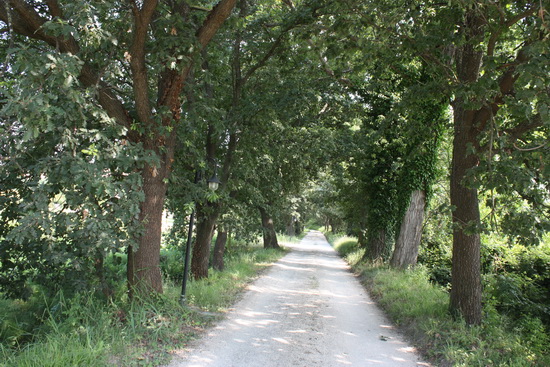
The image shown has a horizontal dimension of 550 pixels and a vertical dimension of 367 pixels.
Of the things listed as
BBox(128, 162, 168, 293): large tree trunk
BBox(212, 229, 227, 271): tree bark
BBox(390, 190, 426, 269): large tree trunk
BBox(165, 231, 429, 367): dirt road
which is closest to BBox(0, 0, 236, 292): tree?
BBox(128, 162, 168, 293): large tree trunk

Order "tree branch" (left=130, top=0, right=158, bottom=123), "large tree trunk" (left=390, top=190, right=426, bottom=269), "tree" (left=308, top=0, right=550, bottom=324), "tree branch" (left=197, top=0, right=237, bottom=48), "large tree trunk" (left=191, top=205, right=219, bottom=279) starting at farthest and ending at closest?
"large tree trunk" (left=390, top=190, right=426, bottom=269) → "large tree trunk" (left=191, top=205, right=219, bottom=279) → "tree branch" (left=197, top=0, right=237, bottom=48) → "tree" (left=308, top=0, right=550, bottom=324) → "tree branch" (left=130, top=0, right=158, bottom=123)

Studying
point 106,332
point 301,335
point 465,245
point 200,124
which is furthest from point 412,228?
point 106,332

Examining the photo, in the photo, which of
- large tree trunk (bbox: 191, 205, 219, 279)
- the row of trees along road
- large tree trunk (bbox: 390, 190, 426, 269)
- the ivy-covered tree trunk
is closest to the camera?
the row of trees along road

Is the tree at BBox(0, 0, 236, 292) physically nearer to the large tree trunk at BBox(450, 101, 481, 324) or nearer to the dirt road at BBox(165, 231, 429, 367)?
the dirt road at BBox(165, 231, 429, 367)

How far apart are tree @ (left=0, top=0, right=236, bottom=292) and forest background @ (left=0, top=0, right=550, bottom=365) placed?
0.10 feet

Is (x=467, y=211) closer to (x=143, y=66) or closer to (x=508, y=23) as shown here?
(x=508, y=23)

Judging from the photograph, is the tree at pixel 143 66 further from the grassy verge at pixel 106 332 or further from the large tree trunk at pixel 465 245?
the large tree trunk at pixel 465 245

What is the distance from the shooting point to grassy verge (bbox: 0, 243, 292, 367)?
4230 millimetres

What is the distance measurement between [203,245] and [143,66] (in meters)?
6.53

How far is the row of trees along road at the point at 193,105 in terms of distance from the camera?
4641 mm

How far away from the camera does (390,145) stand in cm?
1405

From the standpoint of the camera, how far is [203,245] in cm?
1145

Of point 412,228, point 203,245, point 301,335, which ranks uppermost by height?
point 412,228

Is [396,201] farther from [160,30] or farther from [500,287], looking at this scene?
[160,30]
